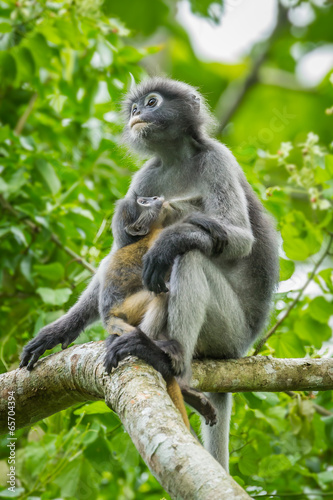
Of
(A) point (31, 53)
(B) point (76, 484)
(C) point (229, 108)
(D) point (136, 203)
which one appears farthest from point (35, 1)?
(C) point (229, 108)

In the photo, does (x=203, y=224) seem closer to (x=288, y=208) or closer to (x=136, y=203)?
(x=136, y=203)

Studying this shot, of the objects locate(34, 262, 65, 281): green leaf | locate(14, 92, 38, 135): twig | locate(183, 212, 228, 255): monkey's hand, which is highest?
locate(14, 92, 38, 135): twig

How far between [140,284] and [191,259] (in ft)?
1.88

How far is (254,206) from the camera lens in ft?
14.6

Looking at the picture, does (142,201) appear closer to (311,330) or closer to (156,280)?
(156,280)

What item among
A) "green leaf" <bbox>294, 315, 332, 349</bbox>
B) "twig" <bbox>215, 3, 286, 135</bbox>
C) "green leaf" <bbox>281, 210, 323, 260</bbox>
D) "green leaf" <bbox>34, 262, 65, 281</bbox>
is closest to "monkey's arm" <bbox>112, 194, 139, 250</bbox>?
"green leaf" <bbox>34, 262, 65, 281</bbox>

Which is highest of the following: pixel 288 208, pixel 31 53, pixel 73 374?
pixel 288 208

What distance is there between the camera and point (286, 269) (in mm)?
4230

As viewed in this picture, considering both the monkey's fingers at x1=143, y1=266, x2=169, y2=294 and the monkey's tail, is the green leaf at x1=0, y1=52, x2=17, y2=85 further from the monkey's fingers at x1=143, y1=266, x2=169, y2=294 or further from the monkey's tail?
the monkey's tail

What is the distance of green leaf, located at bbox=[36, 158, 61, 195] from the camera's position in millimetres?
5027

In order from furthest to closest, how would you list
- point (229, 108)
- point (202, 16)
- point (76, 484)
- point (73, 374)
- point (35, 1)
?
point (35, 1) → point (76, 484) → point (73, 374) → point (229, 108) → point (202, 16)

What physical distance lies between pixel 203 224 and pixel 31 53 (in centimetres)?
198

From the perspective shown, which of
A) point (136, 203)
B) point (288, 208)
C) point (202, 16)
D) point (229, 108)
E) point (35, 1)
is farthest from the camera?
point (288, 208)

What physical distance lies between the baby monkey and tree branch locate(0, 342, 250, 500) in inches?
8.3
